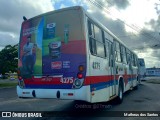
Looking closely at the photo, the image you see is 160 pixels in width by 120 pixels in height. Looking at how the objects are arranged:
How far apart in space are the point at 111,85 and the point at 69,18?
3.39 m

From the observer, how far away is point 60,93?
6801 millimetres

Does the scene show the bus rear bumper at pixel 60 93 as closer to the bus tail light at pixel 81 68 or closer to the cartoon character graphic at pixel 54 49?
the bus tail light at pixel 81 68

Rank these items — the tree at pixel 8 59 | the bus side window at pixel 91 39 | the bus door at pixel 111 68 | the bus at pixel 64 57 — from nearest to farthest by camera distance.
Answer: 1. the bus at pixel 64 57
2. the bus side window at pixel 91 39
3. the bus door at pixel 111 68
4. the tree at pixel 8 59

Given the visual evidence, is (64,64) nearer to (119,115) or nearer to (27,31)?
(27,31)

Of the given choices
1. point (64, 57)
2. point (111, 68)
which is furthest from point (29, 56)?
point (111, 68)

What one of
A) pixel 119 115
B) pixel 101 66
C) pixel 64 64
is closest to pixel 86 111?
pixel 119 115

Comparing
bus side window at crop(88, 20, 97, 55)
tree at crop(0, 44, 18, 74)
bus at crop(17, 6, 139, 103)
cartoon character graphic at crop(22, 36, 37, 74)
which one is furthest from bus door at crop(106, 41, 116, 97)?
tree at crop(0, 44, 18, 74)

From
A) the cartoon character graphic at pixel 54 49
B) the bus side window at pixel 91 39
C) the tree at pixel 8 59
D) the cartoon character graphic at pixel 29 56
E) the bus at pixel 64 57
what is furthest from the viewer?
the tree at pixel 8 59

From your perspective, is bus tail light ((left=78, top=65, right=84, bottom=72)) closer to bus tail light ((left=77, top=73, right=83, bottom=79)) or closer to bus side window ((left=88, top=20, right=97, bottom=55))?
bus tail light ((left=77, top=73, right=83, bottom=79))

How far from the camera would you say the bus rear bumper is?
254 inches

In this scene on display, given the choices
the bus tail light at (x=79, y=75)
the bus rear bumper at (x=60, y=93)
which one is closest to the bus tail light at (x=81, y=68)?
the bus tail light at (x=79, y=75)

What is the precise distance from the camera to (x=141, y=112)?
8.60 meters

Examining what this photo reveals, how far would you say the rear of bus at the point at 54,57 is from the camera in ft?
21.9

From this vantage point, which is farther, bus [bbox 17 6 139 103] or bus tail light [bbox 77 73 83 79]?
bus [bbox 17 6 139 103]
